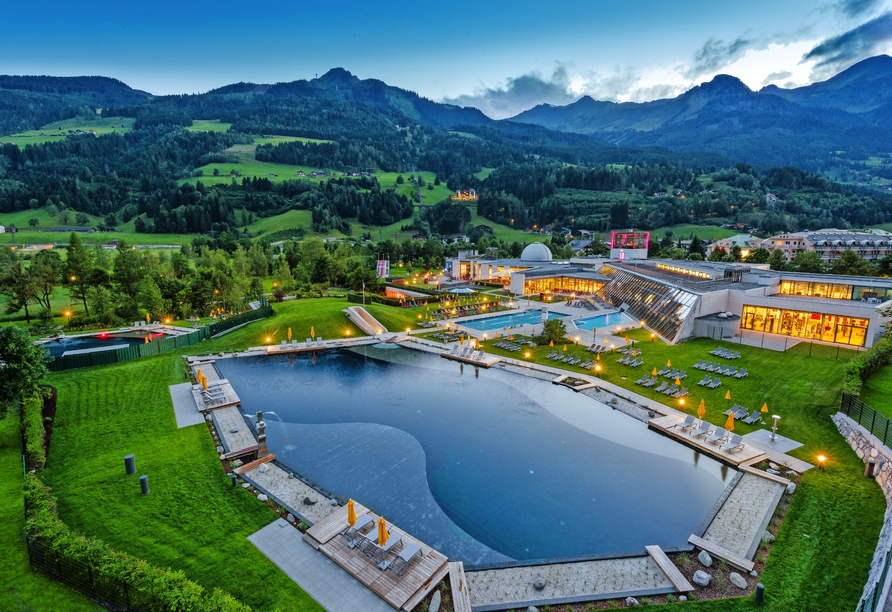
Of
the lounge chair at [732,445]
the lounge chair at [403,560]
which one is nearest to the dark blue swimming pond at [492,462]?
the lounge chair at [732,445]

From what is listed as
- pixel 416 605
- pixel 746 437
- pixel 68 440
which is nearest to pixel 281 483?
pixel 416 605

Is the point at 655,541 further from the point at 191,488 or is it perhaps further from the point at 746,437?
the point at 191,488

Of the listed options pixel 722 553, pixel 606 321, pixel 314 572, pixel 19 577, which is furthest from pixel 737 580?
pixel 606 321

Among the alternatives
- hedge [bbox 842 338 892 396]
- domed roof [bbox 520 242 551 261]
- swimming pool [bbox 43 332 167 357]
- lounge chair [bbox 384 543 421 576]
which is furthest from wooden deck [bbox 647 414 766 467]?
→ domed roof [bbox 520 242 551 261]

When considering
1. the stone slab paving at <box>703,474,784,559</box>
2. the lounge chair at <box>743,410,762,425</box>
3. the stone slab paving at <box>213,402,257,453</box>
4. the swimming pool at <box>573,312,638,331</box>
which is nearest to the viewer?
the stone slab paving at <box>703,474,784,559</box>

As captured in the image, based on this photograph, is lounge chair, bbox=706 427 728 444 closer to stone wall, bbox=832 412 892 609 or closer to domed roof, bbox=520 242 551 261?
stone wall, bbox=832 412 892 609

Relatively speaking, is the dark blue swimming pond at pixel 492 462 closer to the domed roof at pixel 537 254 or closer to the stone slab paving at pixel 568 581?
the stone slab paving at pixel 568 581
